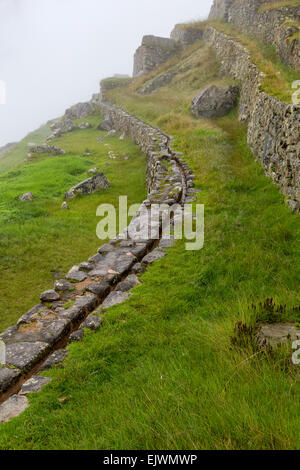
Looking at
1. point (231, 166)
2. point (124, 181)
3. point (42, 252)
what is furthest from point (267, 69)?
point (42, 252)

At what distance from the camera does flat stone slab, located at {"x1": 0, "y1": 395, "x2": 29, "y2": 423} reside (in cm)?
367

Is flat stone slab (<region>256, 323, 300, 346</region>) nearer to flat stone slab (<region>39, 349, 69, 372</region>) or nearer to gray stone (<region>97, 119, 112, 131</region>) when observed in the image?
flat stone slab (<region>39, 349, 69, 372</region>)

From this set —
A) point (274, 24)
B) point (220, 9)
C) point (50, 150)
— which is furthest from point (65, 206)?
point (220, 9)

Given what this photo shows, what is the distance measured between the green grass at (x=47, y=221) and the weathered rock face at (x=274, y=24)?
8524mm

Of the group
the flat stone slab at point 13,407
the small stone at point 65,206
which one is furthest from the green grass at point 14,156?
the flat stone slab at point 13,407

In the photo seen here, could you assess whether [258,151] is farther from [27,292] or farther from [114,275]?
[27,292]

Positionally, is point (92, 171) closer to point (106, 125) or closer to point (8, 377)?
point (106, 125)

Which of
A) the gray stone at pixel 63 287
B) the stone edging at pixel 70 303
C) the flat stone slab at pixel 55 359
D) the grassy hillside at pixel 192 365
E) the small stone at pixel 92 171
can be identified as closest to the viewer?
the grassy hillside at pixel 192 365

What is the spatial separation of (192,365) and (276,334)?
1.00 m

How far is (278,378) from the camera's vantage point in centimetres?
314

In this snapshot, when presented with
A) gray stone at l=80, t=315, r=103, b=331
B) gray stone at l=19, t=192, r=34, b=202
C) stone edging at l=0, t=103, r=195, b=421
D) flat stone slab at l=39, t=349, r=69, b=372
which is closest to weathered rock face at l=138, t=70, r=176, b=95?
gray stone at l=19, t=192, r=34, b=202

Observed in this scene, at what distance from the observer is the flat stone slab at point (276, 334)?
3.60m

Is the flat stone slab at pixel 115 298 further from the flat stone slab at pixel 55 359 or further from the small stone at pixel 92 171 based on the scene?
the small stone at pixel 92 171

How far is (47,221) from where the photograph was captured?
11.5 m
